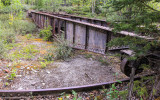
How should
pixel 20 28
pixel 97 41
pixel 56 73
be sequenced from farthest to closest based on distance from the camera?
pixel 20 28, pixel 97 41, pixel 56 73

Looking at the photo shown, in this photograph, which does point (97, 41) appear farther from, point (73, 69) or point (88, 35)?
point (73, 69)

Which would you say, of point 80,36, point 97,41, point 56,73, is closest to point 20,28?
point 80,36

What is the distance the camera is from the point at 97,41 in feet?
17.4

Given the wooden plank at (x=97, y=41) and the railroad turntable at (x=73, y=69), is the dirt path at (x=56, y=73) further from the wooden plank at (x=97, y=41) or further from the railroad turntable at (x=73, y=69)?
the wooden plank at (x=97, y=41)

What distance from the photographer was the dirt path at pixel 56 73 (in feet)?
12.2

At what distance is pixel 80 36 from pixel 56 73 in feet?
7.48

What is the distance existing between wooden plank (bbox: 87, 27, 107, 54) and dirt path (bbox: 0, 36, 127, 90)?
0.46 metres

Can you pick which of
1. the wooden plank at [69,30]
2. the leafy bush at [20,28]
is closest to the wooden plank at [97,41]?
the wooden plank at [69,30]

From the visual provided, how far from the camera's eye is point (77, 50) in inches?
255

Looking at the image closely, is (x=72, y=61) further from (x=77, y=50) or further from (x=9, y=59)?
(x=9, y=59)

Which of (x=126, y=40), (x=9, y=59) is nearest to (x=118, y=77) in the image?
(x=126, y=40)

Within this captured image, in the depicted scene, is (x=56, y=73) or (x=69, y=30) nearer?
(x=56, y=73)

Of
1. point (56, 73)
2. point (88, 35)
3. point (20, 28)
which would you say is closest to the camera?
point (56, 73)

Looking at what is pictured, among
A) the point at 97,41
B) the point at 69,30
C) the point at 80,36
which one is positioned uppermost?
the point at 69,30
